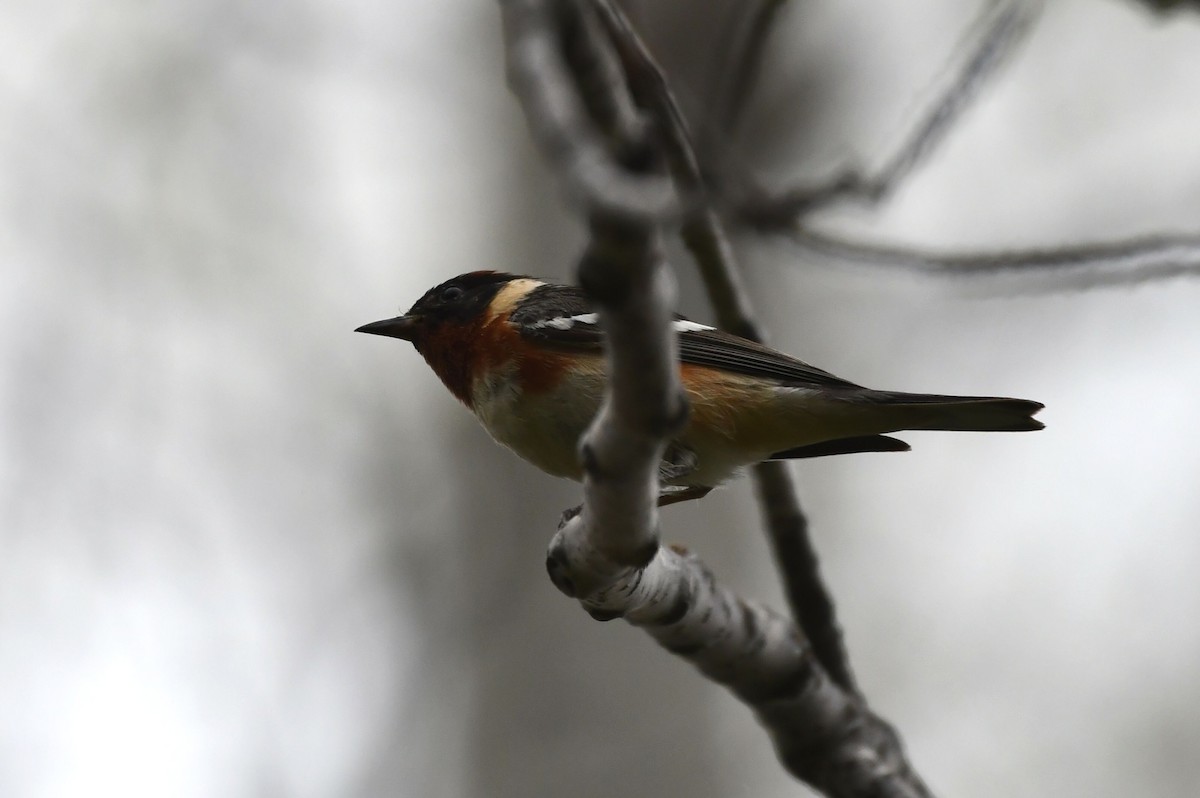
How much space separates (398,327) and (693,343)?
134 centimetres

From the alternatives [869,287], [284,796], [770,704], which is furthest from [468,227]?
[770,704]

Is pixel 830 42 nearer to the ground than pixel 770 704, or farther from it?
farther from it

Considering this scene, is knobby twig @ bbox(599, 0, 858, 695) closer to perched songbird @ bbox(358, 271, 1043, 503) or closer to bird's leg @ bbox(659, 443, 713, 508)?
perched songbird @ bbox(358, 271, 1043, 503)

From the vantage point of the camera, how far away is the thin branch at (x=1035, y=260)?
274 cm

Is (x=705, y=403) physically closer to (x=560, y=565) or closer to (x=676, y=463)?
(x=676, y=463)

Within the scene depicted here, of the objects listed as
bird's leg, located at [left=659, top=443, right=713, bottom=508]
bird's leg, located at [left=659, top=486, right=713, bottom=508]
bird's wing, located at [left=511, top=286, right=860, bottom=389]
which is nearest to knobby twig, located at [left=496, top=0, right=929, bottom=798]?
bird's wing, located at [left=511, top=286, right=860, bottom=389]

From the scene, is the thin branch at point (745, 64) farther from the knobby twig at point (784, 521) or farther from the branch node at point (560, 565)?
the branch node at point (560, 565)

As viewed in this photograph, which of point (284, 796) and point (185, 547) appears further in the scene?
point (185, 547)

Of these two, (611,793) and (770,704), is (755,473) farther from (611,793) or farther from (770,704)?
(611,793)

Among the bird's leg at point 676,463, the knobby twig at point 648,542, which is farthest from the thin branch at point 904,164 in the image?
the bird's leg at point 676,463

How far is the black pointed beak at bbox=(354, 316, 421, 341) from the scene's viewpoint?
4629mm

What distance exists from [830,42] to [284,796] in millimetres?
5629

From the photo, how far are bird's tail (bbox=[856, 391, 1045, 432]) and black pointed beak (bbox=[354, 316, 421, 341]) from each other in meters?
1.89

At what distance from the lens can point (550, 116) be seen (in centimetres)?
133
